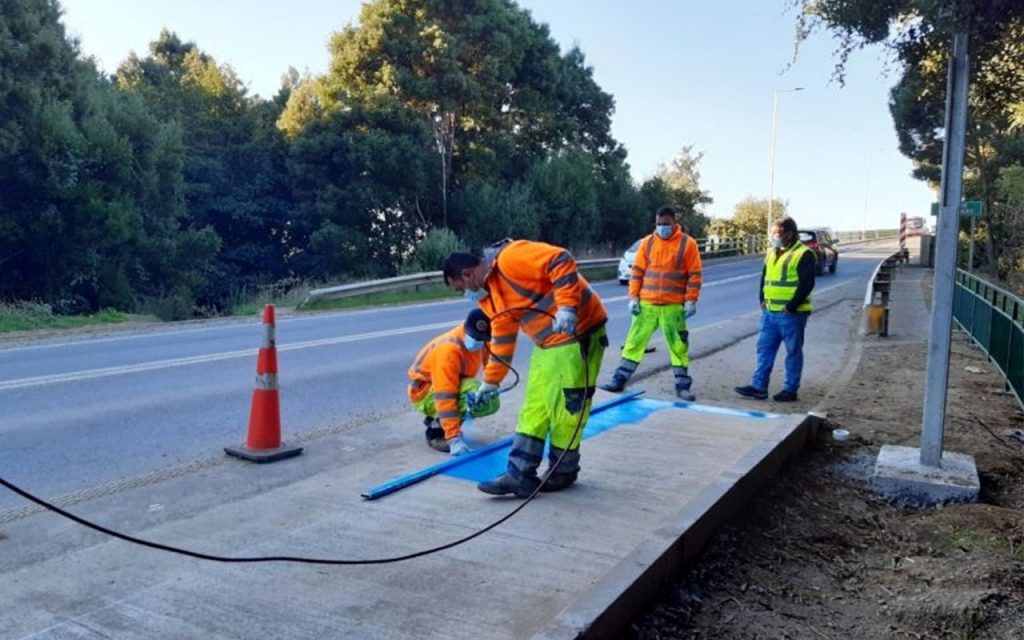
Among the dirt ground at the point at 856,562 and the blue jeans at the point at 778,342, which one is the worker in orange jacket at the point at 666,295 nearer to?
the blue jeans at the point at 778,342

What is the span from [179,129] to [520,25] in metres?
14.1

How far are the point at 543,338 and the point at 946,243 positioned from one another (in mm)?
2693

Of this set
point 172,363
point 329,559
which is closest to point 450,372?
point 329,559

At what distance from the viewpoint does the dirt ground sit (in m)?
3.78

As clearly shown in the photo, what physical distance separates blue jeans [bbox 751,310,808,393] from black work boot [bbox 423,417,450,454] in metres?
3.65

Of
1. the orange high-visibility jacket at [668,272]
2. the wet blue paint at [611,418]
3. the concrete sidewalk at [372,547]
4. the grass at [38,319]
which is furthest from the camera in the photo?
the grass at [38,319]

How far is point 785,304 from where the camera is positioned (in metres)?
8.30

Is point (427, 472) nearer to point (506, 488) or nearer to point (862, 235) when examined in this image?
point (506, 488)

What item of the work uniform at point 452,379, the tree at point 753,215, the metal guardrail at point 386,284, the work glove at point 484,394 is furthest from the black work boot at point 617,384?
the tree at point 753,215

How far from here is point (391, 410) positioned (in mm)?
7832

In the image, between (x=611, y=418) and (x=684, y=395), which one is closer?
(x=611, y=418)

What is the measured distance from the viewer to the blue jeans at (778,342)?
27.4 feet

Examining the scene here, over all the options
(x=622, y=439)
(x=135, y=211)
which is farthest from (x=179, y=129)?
(x=622, y=439)

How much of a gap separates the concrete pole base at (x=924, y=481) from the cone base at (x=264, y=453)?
12.8ft
